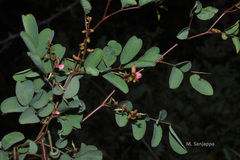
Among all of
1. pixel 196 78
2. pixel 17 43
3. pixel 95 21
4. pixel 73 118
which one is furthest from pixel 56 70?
pixel 17 43

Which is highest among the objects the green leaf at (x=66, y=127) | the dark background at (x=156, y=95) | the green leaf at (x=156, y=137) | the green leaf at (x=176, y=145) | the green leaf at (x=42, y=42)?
the green leaf at (x=42, y=42)

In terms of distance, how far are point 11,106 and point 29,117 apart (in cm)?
5

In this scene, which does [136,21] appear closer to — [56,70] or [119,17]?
[119,17]

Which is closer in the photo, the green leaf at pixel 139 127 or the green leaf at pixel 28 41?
the green leaf at pixel 28 41

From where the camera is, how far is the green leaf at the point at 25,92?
2.17 feet

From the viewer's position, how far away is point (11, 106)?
0.67 m

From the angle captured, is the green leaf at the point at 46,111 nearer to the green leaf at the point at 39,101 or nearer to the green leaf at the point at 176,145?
the green leaf at the point at 39,101

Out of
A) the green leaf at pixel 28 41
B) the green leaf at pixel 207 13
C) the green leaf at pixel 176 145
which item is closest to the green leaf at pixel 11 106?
the green leaf at pixel 28 41

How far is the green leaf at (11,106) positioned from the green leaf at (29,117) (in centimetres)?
3

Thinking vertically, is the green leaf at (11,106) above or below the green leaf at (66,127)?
above

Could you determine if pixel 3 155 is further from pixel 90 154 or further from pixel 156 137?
pixel 156 137

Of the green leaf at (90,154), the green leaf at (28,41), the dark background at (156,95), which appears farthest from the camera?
the dark background at (156,95)

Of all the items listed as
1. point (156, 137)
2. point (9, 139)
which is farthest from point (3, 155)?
point (156, 137)

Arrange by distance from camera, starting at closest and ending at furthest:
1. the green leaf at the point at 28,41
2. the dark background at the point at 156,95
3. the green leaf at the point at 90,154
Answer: the green leaf at the point at 28,41
the green leaf at the point at 90,154
the dark background at the point at 156,95
